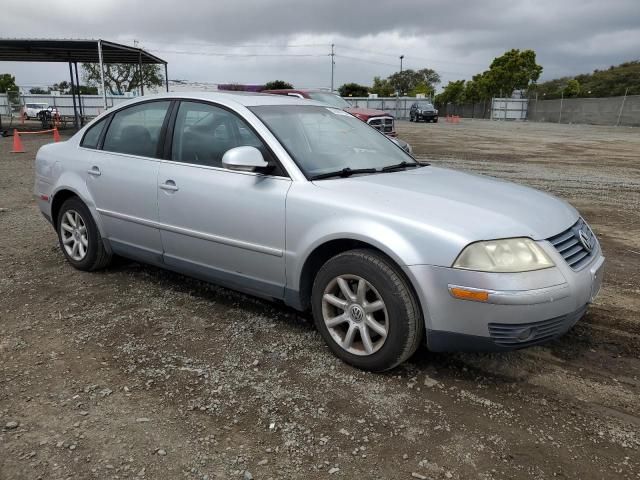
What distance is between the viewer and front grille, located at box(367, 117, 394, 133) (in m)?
15.4

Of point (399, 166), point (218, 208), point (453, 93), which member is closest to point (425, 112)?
point (453, 93)

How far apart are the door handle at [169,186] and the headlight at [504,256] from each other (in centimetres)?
217

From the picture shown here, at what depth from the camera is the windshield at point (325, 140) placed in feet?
11.9

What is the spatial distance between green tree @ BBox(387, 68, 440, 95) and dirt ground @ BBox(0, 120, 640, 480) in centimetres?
10497

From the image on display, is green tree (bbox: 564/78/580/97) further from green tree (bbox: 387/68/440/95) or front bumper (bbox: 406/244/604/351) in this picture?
front bumper (bbox: 406/244/604/351)

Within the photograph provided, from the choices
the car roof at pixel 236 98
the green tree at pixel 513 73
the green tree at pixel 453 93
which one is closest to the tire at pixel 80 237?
the car roof at pixel 236 98

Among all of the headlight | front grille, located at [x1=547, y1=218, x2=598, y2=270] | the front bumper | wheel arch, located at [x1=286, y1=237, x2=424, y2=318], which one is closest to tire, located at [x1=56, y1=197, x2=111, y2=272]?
wheel arch, located at [x1=286, y1=237, x2=424, y2=318]

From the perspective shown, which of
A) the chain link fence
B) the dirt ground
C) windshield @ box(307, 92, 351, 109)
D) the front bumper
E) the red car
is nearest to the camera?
the dirt ground

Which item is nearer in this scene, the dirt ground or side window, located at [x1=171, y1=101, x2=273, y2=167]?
the dirt ground

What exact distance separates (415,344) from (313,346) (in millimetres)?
798

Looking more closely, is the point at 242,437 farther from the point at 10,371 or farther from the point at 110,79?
the point at 110,79

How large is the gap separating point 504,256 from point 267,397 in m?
1.47

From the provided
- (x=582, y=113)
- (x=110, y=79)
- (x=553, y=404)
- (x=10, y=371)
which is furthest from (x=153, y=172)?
(x=110, y=79)

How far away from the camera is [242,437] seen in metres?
2.61
